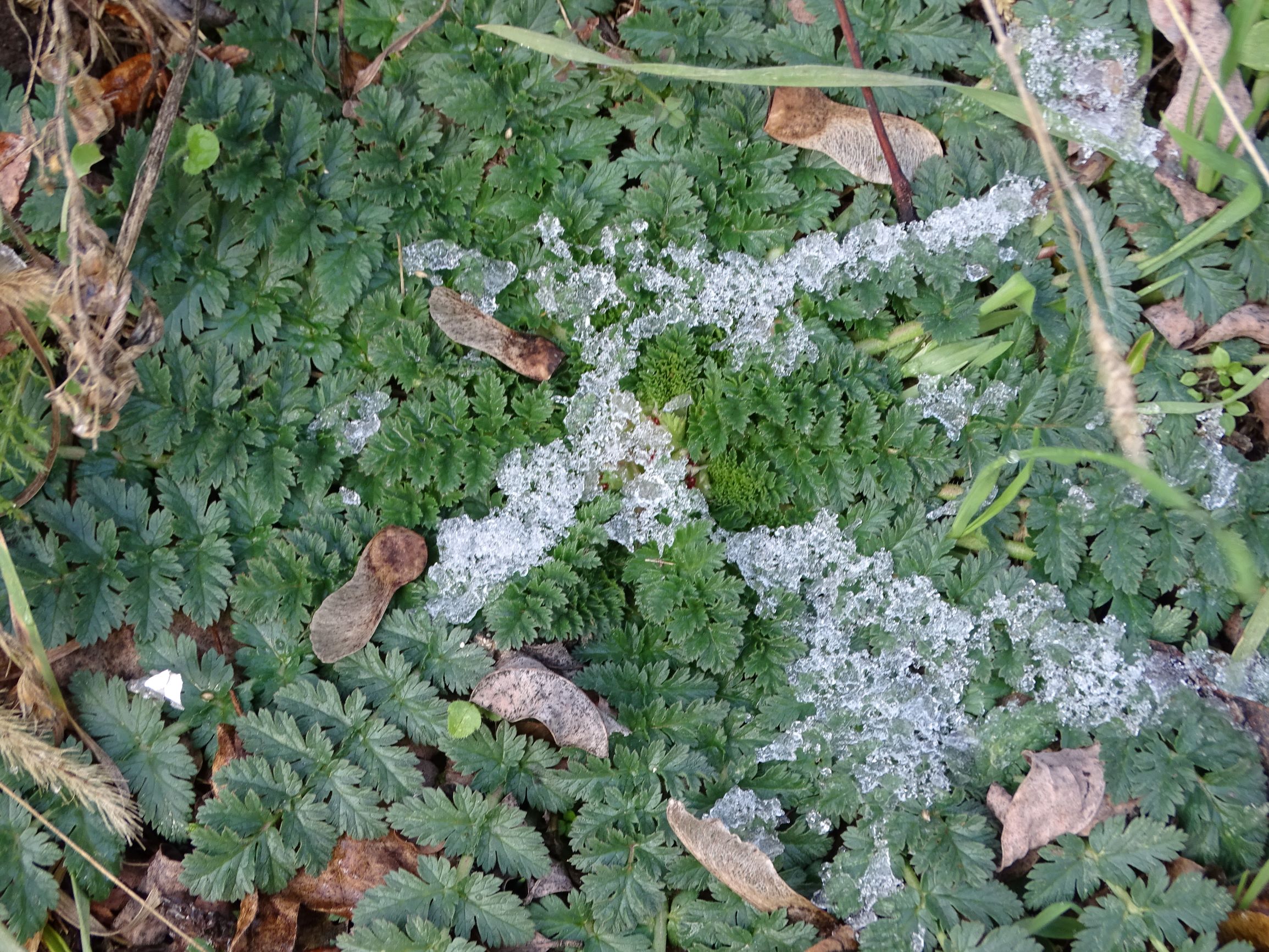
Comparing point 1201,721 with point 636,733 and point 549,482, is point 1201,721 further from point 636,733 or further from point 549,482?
point 549,482

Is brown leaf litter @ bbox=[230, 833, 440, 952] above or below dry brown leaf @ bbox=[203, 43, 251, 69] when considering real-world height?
below

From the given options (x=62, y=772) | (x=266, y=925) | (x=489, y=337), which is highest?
(x=489, y=337)

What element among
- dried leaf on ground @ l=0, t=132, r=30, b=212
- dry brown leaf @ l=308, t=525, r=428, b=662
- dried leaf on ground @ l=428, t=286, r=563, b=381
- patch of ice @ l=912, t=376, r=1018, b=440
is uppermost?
dried leaf on ground @ l=0, t=132, r=30, b=212

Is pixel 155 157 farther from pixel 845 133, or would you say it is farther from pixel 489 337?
pixel 845 133

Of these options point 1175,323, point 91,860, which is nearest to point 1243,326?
point 1175,323

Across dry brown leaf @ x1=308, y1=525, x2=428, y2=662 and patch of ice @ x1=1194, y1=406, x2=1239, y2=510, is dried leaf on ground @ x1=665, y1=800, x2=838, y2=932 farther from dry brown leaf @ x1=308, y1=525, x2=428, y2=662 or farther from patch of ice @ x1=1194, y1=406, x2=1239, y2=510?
patch of ice @ x1=1194, y1=406, x2=1239, y2=510

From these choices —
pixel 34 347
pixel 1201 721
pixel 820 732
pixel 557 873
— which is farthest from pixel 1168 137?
pixel 34 347

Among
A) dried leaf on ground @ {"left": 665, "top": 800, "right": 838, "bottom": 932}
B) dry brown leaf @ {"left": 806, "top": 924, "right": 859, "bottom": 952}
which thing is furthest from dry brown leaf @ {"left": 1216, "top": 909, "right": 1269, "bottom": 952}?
dried leaf on ground @ {"left": 665, "top": 800, "right": 838, "bottom": 932}

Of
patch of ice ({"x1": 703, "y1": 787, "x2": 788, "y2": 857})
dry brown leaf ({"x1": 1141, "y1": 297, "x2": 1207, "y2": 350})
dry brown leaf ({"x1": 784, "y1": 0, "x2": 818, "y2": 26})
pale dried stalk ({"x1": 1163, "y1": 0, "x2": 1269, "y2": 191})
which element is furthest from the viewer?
dry brown leaf ({"x1": 784, "y1": 0, "x2": 818, "y2": 26})
